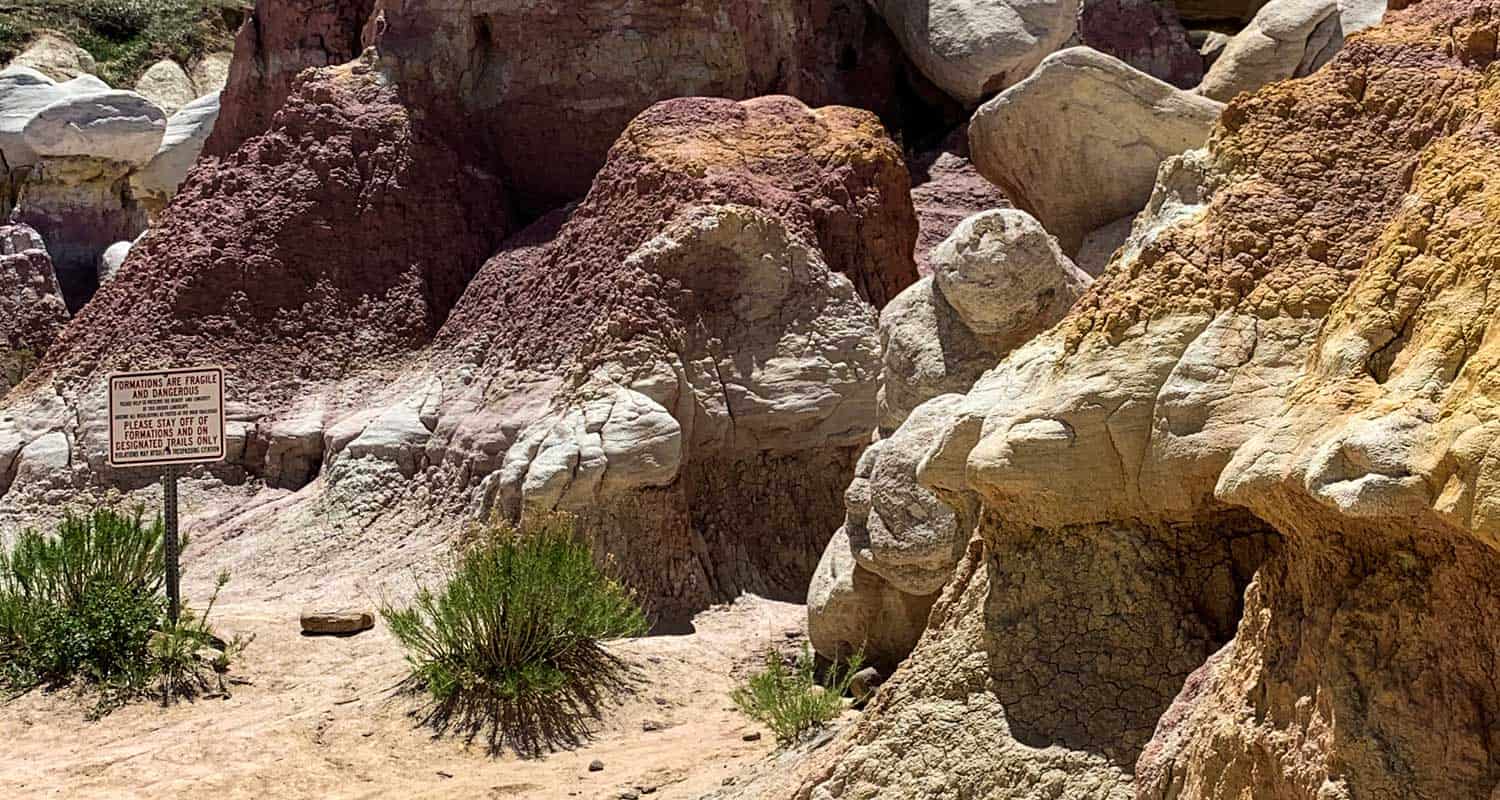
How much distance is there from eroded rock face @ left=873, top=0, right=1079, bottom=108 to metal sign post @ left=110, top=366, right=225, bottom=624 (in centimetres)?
849

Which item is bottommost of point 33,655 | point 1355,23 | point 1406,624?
point 33,655

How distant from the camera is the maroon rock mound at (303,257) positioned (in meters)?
12.3

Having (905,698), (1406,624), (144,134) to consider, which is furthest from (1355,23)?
(144,134)

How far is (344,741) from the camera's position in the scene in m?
6.85

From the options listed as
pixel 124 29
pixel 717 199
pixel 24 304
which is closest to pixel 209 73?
pixel 124 29

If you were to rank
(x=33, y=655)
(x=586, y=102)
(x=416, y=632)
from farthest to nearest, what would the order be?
(x=586, y=102)
(x=33, y=655)
(x=416, y=632)

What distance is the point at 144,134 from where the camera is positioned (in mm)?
19484

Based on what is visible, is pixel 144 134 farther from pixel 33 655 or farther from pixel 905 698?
pixel 905 698

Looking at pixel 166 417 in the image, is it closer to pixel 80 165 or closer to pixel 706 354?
pixel 706 354

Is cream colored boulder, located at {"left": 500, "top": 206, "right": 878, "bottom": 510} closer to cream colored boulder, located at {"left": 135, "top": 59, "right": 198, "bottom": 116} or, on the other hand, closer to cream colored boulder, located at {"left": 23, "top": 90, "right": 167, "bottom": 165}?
cream colored boulder, located at {"left": 23, "top": 90, "right": 167, "bottom": 165}

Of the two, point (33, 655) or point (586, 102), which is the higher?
point (586, 102)

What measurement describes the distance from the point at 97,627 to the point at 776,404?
3626 millimetres

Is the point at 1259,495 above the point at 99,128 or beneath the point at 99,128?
above

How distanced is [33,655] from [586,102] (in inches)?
262
